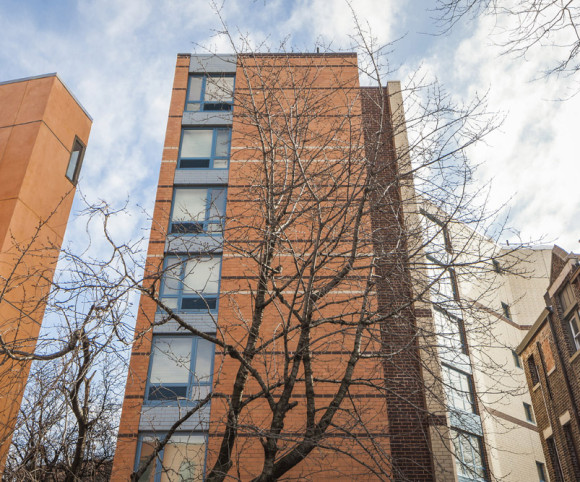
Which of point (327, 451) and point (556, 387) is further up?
point (556, 387)

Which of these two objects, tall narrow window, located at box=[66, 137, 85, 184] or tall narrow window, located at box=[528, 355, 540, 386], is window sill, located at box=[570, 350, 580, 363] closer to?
tall narrow window, located at box=[528, 355, 540, 386]

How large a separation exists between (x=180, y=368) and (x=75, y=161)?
814 cm

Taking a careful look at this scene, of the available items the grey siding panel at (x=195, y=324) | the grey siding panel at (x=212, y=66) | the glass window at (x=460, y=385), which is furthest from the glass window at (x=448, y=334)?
the grey siding panel at (x=212, y=66)

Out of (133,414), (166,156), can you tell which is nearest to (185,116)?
(166,156)

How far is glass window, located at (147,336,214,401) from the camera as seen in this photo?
15461 mm

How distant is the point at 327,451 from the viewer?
556 inches

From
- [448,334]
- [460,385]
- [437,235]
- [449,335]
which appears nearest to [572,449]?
[460,385]

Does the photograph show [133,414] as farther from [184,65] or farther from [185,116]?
[184,65]

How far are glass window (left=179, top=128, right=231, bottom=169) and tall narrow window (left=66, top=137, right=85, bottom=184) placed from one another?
3384 millimetres

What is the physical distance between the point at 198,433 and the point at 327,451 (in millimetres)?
3418

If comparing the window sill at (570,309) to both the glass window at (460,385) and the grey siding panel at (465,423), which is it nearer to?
the glass window at (460,385)

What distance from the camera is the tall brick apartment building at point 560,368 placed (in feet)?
67.2

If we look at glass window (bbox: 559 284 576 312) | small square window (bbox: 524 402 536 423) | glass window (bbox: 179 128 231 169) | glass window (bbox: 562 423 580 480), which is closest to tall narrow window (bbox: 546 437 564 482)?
glass window (bbox: 562 423 580 480)

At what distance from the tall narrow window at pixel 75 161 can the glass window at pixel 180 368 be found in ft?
21.0
